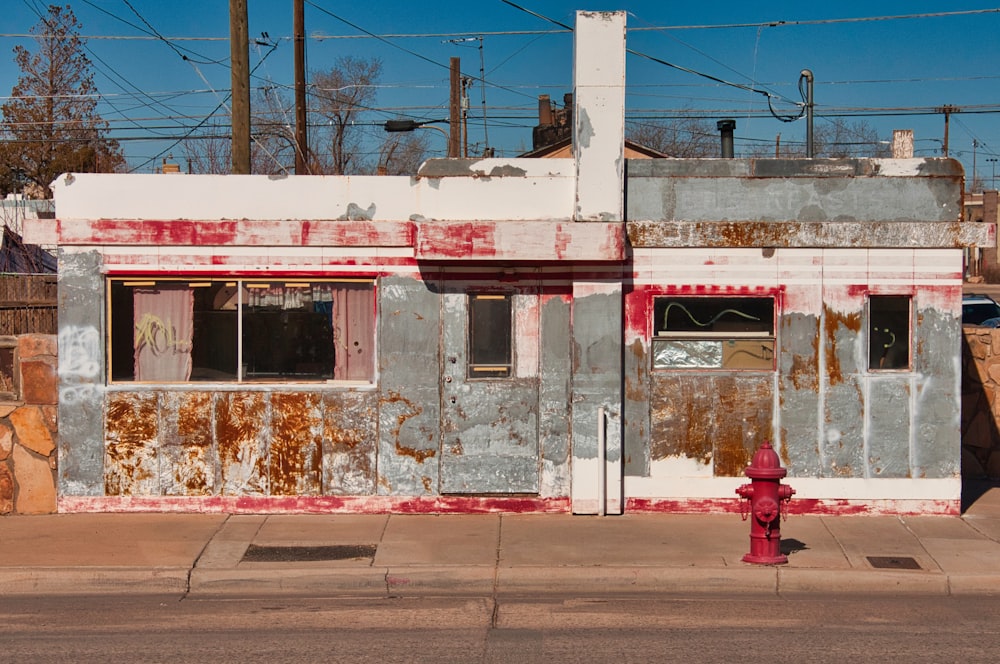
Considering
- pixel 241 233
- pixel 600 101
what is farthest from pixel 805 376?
pixel 241 233

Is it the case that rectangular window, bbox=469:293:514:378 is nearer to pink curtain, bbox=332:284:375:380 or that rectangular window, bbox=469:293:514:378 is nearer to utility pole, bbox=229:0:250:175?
pink curtain, bbox=332:284:375:380

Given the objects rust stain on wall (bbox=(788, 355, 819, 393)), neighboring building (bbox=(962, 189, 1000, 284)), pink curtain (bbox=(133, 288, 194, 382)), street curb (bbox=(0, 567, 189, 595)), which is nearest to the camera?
street curb (bbox=(0, 567, 189, 595))

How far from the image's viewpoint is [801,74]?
24.3 m

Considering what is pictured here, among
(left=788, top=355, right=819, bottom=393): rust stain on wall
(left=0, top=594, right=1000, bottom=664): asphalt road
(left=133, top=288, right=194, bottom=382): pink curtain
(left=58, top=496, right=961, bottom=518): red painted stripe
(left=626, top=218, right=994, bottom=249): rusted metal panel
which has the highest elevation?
(left=626, top=218, right=994, bottom=249): rusted metal panel

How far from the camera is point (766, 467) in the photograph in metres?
9.50

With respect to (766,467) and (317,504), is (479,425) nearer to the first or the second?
(317,504)

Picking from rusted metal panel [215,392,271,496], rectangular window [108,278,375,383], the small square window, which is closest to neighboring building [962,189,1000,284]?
rectangular window [108,278,375,383]

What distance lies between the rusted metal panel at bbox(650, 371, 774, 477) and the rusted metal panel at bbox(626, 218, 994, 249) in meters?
1.41

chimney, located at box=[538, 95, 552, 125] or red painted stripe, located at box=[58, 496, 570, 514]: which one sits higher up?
chimney, located at box=[538, 95, 552, 125]

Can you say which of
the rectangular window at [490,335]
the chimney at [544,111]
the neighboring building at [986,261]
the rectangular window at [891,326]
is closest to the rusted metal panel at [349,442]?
the rectangular window at [490,335]

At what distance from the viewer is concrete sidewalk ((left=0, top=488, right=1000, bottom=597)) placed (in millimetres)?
9422

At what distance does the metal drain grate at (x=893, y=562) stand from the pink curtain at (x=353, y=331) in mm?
5383

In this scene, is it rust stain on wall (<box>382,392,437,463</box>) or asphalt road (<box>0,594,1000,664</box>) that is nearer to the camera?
asphalt road (<box>0,594,1000,664</box>)

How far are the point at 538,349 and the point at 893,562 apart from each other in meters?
4.07
